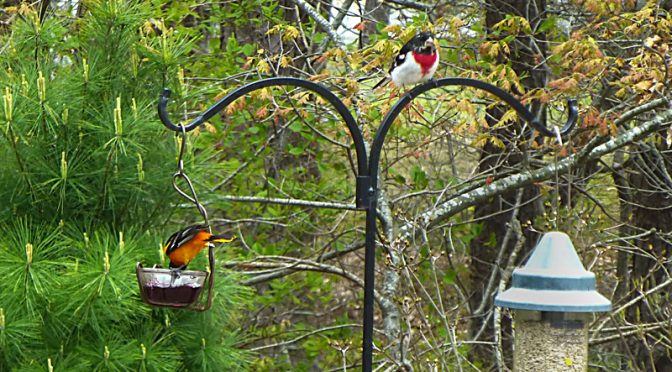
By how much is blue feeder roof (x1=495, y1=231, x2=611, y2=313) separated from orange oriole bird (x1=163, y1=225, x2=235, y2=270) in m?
0.67

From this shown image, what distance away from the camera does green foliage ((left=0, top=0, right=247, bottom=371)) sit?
362cm

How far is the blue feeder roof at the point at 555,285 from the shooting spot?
2.12 metres

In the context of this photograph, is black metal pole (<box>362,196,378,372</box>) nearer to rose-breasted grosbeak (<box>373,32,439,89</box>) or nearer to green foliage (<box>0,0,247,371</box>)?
rose-breasted grosbeak (<box>373,32,439,89</box>)

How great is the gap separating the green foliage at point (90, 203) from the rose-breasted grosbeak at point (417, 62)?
116cm

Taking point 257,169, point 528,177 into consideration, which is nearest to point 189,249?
point 528,177

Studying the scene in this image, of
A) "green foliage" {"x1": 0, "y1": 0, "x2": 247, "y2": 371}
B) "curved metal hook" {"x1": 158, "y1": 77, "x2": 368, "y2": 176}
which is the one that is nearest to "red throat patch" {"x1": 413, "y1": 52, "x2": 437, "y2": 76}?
"curved metal hook" {"x1": 158, "y1": 77, "x2": 368, "y2": 176}

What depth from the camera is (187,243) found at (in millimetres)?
2289

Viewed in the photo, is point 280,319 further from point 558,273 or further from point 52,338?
point 558,273

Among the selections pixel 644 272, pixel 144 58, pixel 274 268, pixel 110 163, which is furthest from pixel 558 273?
pixel 644 272

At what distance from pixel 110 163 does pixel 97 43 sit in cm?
61

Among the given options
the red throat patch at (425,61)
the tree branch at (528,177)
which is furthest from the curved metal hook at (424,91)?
the tree branch at (528,177)

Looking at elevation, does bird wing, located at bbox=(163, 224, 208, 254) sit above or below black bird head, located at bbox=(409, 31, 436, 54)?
below

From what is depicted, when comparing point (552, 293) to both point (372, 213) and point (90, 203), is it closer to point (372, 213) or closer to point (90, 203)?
point (372, 213)

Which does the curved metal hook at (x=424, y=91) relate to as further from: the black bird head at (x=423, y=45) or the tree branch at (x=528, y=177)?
the tree branch at (x=528, y=177)
